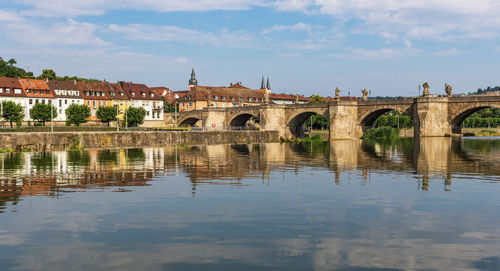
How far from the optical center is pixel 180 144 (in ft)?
219

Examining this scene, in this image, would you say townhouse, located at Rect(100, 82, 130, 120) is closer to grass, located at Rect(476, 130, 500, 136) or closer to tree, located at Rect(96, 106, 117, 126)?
tree, located at Rect(96, 106, 117, 126)

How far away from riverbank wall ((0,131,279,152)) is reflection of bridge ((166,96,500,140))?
15721 millimetres

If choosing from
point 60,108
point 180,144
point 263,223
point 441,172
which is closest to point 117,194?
point 263,223

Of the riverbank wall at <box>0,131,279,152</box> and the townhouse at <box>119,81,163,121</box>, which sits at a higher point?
the townhouse at <box>119,81,163,121</box>

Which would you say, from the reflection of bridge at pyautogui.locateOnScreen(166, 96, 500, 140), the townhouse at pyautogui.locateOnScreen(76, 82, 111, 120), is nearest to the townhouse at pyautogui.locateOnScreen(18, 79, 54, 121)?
the townhouse at pyautogui.locateOnScreen(76, 82, 111, 120)

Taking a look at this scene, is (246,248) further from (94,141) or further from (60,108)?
(60,108)

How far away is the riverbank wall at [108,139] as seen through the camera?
52844 mm

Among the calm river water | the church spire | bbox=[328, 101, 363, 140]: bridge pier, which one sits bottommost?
the calm river water

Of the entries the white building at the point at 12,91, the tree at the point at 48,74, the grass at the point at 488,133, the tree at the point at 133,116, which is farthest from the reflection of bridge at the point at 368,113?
the tree at the point at 48,74

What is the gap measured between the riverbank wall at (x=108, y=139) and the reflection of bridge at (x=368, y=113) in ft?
51.6

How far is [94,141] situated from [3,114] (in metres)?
37.2

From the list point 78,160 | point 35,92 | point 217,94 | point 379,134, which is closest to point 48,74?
point 35,92

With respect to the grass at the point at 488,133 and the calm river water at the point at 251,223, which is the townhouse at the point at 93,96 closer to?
the grass at the point at 488,133

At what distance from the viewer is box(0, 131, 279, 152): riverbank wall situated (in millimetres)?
52844
